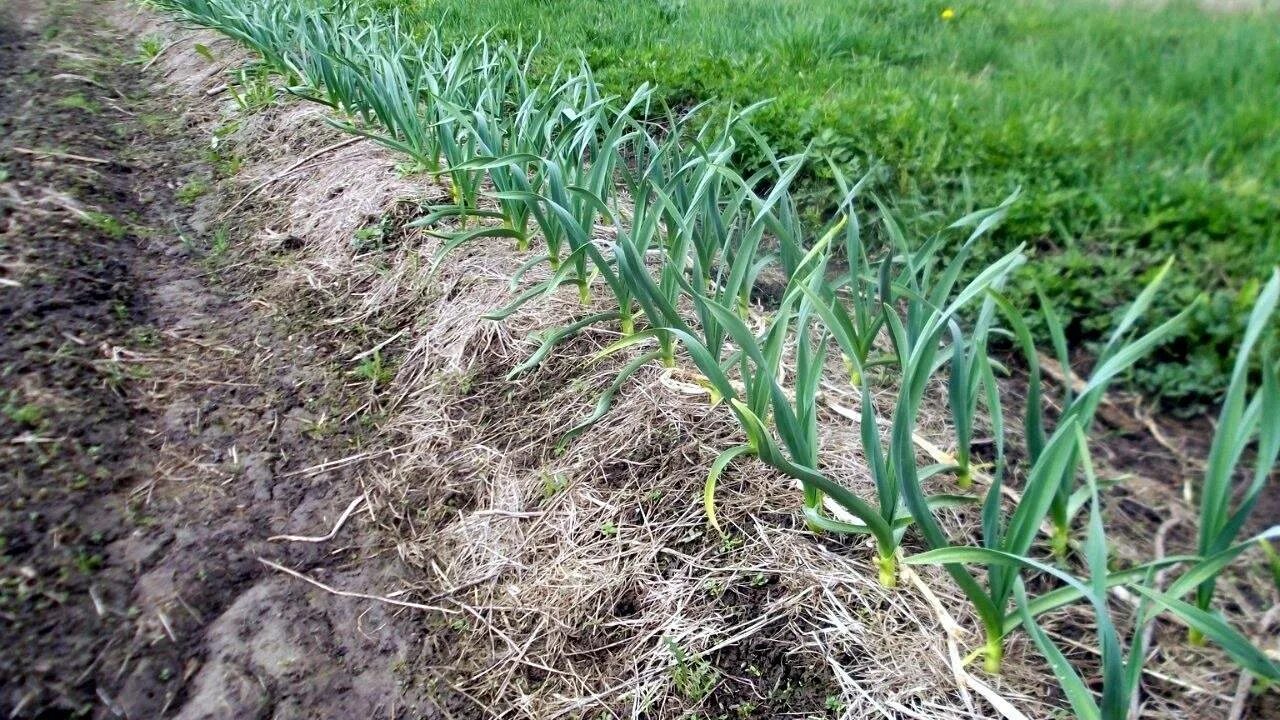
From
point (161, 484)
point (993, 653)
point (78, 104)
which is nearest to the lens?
point (993, 653)

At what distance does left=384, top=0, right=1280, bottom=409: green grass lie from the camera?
79.0 inches

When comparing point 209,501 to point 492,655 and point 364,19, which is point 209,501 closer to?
point 492,655

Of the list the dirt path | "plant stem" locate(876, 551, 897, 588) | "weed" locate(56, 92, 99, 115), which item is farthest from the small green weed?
"weed" locate(56, 92, 99, 115)

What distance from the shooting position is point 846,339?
5.36ft

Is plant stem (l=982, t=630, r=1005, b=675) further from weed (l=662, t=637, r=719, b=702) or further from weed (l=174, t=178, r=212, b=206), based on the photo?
weed (l=174, t=178, r=212, b=206)

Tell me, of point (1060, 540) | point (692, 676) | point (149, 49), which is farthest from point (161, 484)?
point (149, 49)

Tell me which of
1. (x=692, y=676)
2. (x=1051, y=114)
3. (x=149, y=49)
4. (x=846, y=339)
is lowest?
(x=149, y=49)

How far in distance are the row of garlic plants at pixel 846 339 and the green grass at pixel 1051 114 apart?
152mm

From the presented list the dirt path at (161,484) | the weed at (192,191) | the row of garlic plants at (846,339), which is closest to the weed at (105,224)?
the dirt path at (161,484)

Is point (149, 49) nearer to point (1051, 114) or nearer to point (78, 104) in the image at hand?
point (78, 104)

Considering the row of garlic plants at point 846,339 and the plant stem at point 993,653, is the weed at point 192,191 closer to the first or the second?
the row of garlic plants at point 846,339

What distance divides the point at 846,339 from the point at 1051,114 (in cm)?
145

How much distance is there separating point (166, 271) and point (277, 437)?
3.79 feet

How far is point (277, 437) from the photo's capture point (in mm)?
2289
